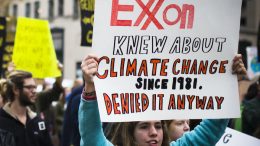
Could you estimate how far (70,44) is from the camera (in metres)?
39.4

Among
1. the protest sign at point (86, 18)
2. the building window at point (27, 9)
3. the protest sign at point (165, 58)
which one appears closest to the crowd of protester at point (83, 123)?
the protest sign at point (165, 58)

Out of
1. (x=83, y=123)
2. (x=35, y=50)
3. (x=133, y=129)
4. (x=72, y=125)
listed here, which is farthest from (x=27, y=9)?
(x=83, y=123)

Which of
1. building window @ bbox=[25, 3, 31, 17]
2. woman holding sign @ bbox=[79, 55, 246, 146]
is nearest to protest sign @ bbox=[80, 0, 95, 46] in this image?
woman holding sign @ bbox=[79, 55, 246, 146]

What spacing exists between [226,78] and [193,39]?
0.97 ft

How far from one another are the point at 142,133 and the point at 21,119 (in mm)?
2732

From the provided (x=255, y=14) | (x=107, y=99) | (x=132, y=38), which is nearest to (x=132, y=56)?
(x=132, y=38)

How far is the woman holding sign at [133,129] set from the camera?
10.4ft

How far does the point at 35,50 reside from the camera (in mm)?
7953

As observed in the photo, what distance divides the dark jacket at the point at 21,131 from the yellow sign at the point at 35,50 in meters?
1.68

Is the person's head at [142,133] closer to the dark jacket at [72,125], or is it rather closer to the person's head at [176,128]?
the person's head at [176,128]

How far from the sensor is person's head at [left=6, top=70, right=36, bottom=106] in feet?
20.3

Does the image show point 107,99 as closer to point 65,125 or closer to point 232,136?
point 232,136

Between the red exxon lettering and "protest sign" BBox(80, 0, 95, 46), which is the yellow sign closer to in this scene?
"protest sign" BBox(80, 0, 95, 46)

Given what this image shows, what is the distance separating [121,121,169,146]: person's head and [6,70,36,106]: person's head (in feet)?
9.24
